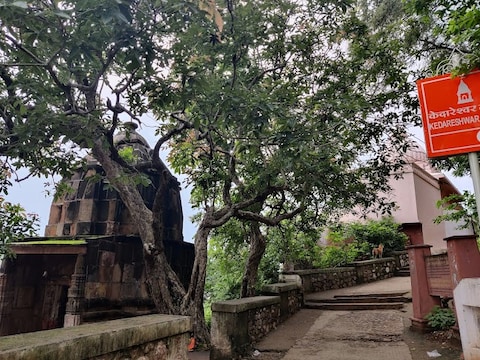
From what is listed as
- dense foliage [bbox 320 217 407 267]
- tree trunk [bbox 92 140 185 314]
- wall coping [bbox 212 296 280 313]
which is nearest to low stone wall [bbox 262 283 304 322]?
wall coping [bbox 212 296 280 313]

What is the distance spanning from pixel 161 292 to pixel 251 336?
1.89 meters

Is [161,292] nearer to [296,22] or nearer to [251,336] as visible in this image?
[251,336]

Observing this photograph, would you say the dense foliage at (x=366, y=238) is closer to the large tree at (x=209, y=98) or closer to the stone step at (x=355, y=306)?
the stone step at (x=355, y=306)

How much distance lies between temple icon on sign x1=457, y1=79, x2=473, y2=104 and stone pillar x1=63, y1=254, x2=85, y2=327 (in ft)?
28.3

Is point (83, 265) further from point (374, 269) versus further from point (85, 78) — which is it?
point (374, 269)

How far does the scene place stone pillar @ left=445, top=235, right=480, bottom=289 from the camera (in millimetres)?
4566

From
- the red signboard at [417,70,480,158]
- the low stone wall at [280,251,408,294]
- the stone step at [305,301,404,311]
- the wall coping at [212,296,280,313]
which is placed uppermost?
the red signboard at [417,70,480,158]

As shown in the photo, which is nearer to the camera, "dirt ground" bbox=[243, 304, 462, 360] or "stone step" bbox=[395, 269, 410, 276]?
"dirt ground" bbox=[243, 304, 462, 360]

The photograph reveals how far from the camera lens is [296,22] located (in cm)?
775

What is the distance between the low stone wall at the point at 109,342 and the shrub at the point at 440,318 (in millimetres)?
4541

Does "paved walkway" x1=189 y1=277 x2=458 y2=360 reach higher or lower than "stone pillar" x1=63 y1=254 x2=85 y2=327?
lower

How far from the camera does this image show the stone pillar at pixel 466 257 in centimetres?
457

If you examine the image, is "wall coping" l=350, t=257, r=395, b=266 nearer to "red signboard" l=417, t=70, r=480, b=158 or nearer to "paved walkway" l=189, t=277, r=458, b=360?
"paved walkway" l=189, t=277, r=458, b=360

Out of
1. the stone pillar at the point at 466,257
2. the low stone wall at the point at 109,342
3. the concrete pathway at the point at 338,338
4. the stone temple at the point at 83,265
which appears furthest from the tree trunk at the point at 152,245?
the stone pillar at the point at 466,257
